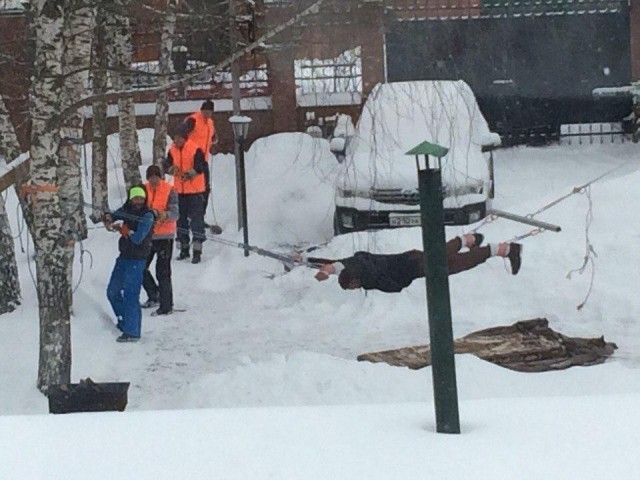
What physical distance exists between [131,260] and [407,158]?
150 inches

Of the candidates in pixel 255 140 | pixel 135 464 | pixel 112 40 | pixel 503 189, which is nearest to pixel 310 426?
pixel 135 464

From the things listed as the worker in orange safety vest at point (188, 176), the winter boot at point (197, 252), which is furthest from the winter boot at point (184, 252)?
the worker in orange safety vest at point (188, 176)

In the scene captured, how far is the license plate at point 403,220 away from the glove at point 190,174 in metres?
2.13

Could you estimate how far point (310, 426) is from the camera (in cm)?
438

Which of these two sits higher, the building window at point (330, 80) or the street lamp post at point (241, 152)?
the building window at point (330, 80)

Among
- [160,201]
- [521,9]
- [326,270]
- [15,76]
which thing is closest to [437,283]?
[326,270]

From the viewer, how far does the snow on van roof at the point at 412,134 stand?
40.5ft

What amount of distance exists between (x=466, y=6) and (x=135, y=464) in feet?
56.6

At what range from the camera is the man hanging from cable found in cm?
881

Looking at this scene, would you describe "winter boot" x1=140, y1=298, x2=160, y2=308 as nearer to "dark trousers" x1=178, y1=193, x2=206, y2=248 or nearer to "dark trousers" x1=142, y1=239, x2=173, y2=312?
"dark trousers" x1=142, y1=239, x2=173, y2=312

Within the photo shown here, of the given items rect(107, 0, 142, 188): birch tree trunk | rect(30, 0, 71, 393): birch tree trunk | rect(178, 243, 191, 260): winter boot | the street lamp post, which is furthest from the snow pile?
rect(30, 0, 71, 393): birch tree trunk

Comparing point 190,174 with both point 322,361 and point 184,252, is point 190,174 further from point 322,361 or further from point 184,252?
point 322,361

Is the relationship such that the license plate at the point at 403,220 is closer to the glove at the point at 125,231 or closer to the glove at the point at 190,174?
the glove at the point at 190,174

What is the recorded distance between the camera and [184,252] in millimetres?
13242
